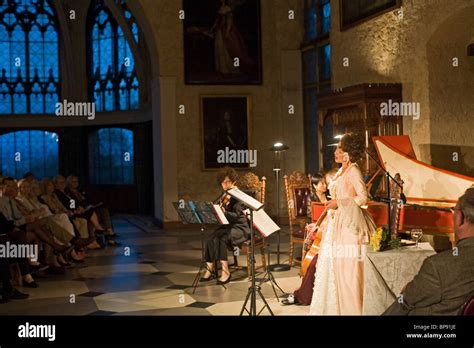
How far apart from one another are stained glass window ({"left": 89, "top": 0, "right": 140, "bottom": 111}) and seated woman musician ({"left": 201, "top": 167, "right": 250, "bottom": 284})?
11.3m

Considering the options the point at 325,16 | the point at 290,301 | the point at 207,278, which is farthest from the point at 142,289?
the point at 325,16

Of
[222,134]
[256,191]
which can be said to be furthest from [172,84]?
[256,191]

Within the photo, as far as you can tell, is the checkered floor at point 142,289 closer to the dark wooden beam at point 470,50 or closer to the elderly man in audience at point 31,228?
the elderly man in audience at point 31,228

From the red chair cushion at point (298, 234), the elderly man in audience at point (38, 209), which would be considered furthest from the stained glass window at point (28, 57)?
the red chair cushion at point (298, 234)

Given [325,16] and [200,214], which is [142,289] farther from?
[325,16]

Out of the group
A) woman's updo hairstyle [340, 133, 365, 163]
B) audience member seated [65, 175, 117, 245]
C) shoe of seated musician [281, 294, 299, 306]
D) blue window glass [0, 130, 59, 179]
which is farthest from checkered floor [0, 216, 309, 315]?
blue window glass [0, 130, 59, 179]

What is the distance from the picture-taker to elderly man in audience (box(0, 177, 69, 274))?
8.37 metres

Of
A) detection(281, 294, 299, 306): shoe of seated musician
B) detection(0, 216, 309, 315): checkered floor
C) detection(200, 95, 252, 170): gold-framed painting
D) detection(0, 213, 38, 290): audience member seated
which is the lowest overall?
detection(0, 216, 309, 315): checkered floor

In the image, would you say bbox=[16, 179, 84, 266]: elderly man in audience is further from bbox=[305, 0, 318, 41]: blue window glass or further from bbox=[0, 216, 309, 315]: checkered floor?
bbox=[305, 0, 318, 41]: blue window glass

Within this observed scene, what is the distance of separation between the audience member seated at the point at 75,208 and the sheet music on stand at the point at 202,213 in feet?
11.7

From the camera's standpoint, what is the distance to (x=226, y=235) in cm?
857

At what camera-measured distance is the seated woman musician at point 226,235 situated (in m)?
8.42

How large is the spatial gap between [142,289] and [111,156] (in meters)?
12.2

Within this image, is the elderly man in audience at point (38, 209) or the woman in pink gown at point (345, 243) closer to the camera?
the woman in pink gown at point (345, 243)
